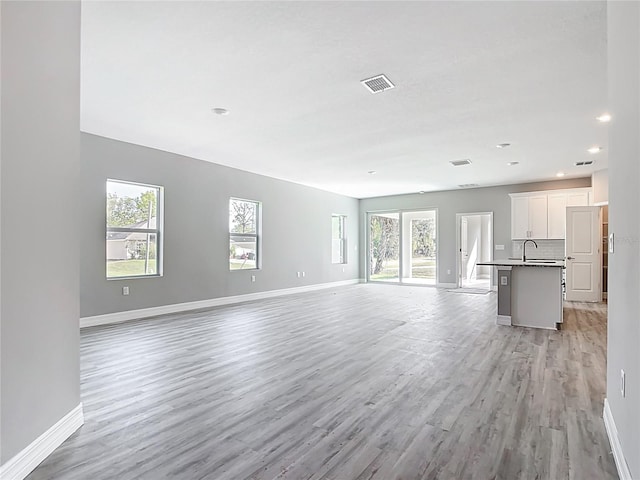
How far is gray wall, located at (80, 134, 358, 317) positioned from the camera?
5379 mm

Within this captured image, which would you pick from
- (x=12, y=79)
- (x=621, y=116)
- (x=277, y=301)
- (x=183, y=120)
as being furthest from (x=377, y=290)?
(x=12, y=79)

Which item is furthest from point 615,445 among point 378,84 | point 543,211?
point 543,211

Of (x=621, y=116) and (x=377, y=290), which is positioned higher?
(x=621, y=116)

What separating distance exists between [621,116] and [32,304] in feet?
10.4

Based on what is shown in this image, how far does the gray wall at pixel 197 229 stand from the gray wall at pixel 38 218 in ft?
11.2

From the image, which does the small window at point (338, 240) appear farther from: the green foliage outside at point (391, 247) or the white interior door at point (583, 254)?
the white interior door at point (583, 254)

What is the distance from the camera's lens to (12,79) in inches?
70.9

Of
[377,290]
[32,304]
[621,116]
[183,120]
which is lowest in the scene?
[377,290]

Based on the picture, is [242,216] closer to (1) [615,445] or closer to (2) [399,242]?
(2) [399,242]

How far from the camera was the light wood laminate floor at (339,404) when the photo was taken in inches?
76.6

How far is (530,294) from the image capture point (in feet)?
17.5

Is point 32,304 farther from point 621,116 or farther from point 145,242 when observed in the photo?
point 145,242

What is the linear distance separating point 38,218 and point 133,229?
4.21 meters

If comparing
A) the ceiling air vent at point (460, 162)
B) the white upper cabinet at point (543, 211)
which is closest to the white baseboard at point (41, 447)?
the ceiling air vent at point (460, 162)
